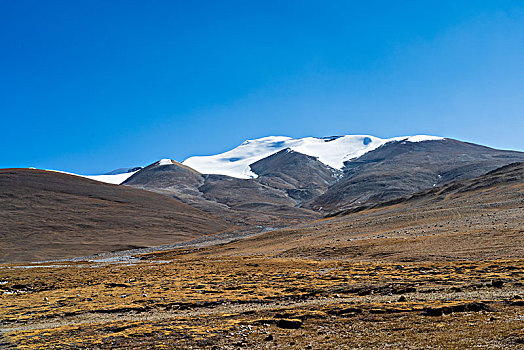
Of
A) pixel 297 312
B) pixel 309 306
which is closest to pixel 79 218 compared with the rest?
pixel 309 306

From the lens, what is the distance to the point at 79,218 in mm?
137500

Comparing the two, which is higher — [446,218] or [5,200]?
[5,200]

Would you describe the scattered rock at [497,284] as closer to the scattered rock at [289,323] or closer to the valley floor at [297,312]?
the valley floor at [297,312]

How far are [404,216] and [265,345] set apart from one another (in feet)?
204

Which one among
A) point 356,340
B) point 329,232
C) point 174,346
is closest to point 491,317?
point 356,340

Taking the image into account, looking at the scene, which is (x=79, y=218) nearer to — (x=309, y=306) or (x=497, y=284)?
(x=309, y=306)

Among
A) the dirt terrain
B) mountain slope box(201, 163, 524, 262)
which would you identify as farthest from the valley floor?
mountain slope box(201, 163, 524, 262)

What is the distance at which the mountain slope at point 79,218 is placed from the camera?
109419 millimetres

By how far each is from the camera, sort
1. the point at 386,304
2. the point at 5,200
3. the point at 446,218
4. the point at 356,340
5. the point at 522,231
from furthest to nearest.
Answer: the point at 5,200
the point at 446,218
the point at 522,231
the point at 386,304
the point at 356,340

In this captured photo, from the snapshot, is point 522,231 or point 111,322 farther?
point 522,231

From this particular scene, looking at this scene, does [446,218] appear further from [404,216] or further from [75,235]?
[75,235]

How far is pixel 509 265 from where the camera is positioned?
27.1 metres

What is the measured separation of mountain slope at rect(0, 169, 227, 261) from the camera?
359ft

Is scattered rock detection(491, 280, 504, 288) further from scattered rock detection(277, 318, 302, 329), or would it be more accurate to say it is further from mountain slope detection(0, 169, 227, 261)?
mountain slope detection(0, 169, 227, 261)
